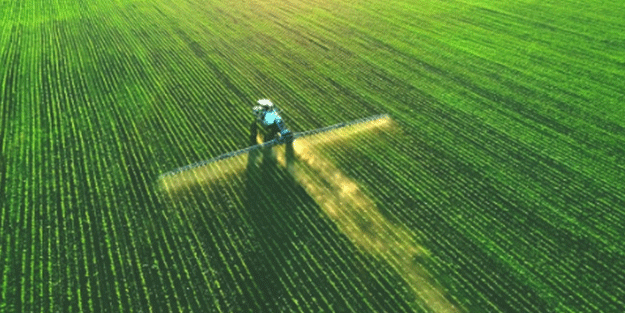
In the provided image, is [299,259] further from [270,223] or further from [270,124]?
[270,124]

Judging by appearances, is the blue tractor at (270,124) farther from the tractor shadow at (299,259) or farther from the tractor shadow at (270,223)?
the tractor shadow at (299,259)

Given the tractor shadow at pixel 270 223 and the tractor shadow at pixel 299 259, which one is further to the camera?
the tractor shadow at pixel 270 223

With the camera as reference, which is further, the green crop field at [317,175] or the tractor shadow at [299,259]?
the green crop field at [317,175]

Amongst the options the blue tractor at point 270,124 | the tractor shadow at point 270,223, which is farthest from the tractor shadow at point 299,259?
the blue tractor at point 270,124

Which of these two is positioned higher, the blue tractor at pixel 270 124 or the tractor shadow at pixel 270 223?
the blue tractor at pixel 270 124

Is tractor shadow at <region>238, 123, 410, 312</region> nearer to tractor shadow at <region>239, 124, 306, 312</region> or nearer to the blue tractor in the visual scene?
→ tractor shadow at <region>239, 124, 306, 312</region>

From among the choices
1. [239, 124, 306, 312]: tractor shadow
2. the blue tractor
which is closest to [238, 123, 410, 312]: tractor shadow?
[239, 124, 306, 312]: tractor shadow

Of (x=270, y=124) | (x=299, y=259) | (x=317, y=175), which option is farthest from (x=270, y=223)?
(x=270, y=124)

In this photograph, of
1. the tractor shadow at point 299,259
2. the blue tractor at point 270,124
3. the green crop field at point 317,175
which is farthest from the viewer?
the blue tractor at point 270,124

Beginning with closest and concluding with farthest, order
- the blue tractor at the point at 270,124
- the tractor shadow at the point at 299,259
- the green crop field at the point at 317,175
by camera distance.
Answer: the tractor shadow at the point at 299,259, the green crop field at the point at 317,175, the blue tractor at the point at 270,124

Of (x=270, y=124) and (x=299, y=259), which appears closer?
(x=299, y=259)
